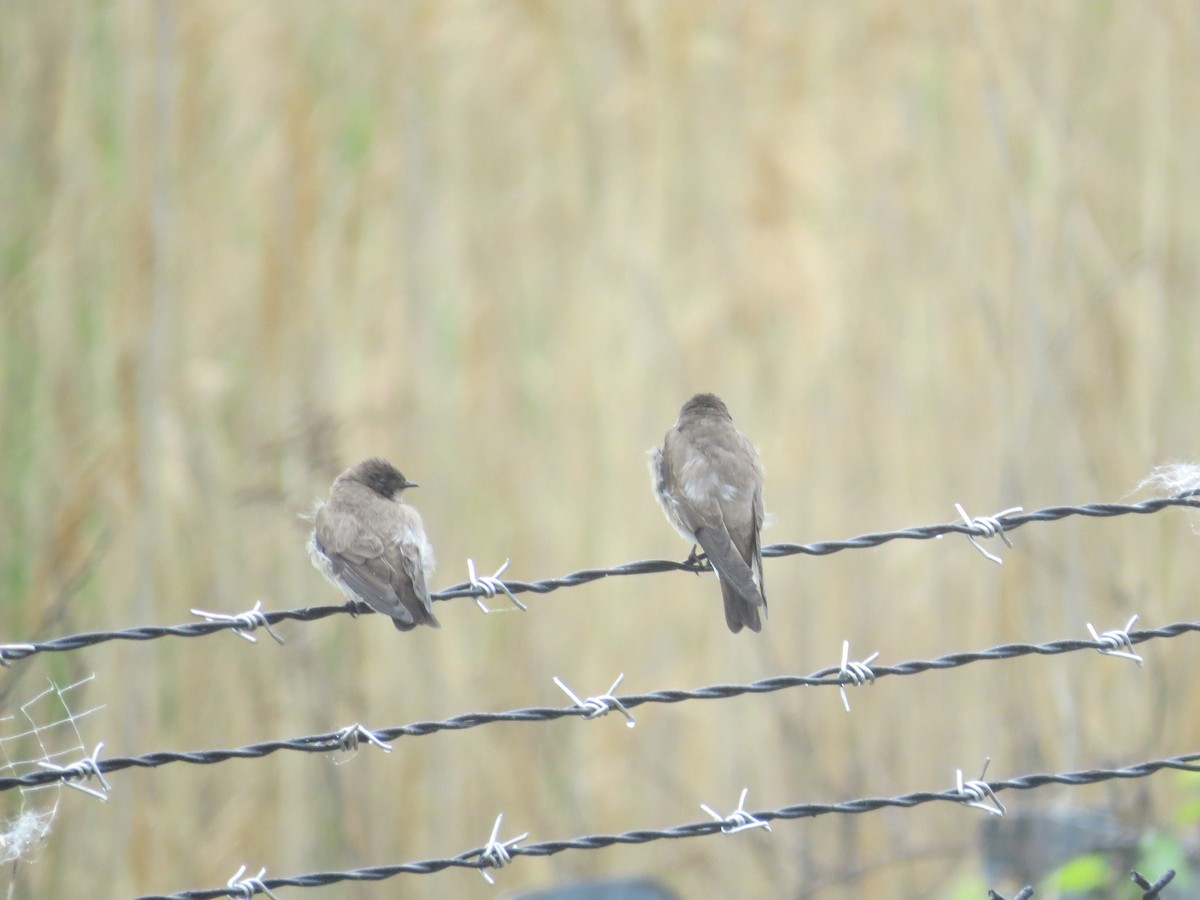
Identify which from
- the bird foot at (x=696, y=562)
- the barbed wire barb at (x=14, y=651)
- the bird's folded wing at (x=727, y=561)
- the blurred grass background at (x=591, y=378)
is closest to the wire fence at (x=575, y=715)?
the barbed wire barb at (x=14, y=651)

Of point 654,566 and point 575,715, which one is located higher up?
point 654,566

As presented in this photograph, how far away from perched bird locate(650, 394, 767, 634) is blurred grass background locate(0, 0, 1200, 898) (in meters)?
1.67

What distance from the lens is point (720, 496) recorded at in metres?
3.49

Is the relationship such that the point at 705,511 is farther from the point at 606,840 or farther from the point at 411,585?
the point at 606,840

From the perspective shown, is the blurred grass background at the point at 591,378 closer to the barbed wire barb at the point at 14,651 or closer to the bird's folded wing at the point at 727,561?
the bird's folded wing at the point at 727,561

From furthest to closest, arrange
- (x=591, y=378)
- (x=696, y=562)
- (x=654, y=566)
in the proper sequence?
(x=591, y=378) → (x=696, y=562) → (x=654, y=566)

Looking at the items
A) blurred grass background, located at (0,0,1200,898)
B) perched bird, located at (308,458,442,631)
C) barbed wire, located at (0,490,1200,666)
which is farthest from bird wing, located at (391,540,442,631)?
blurred grass background, located at (0,0,1200,898)

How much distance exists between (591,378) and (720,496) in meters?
2.13

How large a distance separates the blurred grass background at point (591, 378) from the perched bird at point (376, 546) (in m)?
1.45

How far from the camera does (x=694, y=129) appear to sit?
572cm

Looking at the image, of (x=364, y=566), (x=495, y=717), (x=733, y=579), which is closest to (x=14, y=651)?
(x=495, y=717)

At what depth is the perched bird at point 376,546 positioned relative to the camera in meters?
3.13

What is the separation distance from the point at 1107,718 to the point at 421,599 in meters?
3.45

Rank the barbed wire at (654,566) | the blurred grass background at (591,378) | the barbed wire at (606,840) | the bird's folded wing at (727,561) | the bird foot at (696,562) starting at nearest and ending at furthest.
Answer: the barbed wire at (606,840), the barbed wire at (654,566), the bird foot at (696,562), the bird's folded wing at (727,561), the blurred grass background at (591,378)
